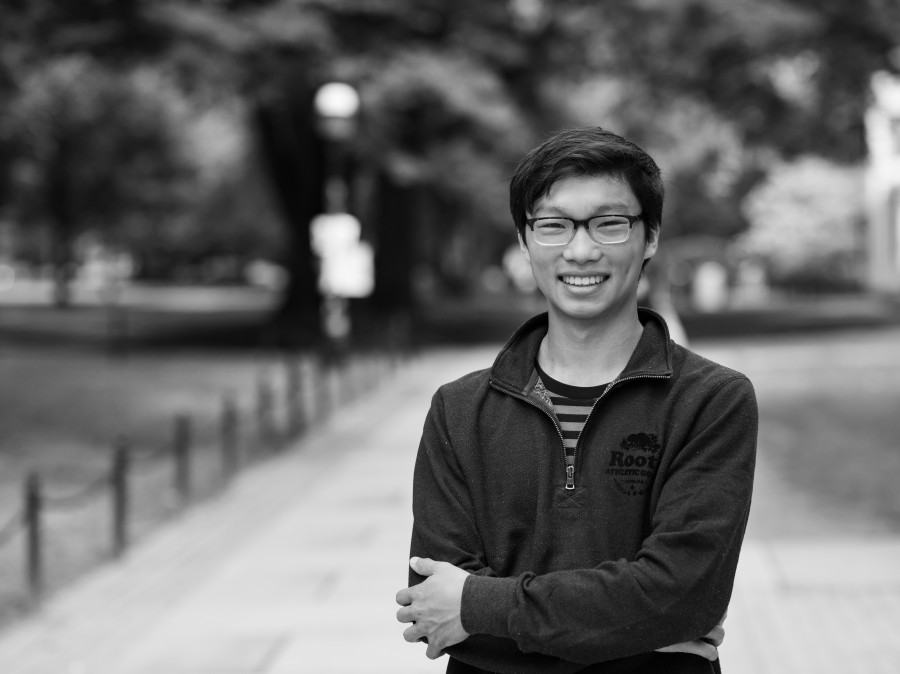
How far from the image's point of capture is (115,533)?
9125mm

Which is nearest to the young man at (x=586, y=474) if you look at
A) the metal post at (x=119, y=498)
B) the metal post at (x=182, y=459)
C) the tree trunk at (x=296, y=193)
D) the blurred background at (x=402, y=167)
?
the blurred background at (x=402, y=167)

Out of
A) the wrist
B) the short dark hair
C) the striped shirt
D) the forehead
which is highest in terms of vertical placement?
the short dark hair

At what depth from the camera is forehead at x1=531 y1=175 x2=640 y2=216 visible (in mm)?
2525

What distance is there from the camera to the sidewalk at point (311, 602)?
6.63 metres

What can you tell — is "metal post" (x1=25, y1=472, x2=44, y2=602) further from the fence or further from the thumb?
the thumb

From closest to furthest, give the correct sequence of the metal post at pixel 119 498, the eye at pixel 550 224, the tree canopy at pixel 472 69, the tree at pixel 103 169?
1. the eye at pixel 550 224
2. the metal post at pixel 119 498
3. the tree canopy at pixel 472 69
4. the tree at pixel 103 169

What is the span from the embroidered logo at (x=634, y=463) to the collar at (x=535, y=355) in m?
0.12

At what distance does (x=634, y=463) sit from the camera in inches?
97.0

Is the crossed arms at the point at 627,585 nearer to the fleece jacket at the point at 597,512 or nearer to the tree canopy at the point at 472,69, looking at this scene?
the fleece jacket at the point at 597,512

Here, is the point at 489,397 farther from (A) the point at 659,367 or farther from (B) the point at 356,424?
(B) the point at 356,424

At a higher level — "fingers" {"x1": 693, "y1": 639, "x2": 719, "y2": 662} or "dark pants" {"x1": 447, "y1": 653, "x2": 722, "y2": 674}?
"fingers" {"x1": 693, "y1": 639, "x2": 719, "y2": 662}

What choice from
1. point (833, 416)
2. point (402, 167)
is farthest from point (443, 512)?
point (402, 167)

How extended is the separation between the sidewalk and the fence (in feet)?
1.04

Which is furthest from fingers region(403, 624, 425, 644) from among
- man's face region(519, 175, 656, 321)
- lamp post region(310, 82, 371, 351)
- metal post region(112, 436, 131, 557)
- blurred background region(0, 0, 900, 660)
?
lamp post region(310, 82, 371, 351)
